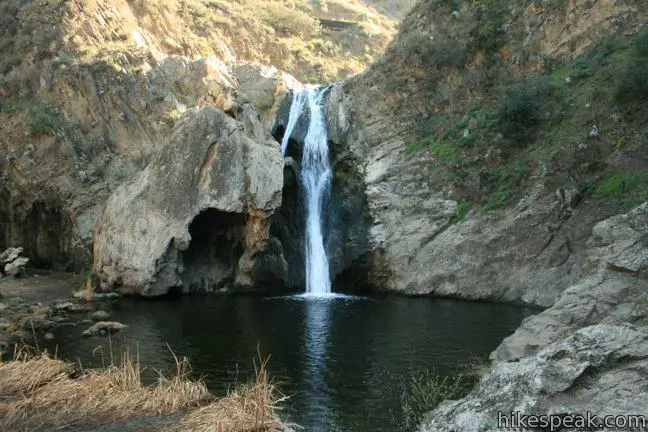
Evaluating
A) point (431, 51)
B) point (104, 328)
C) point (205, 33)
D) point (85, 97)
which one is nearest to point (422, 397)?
point (104, 328)

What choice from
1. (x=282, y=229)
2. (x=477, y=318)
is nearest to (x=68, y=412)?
(x=477, y=318)

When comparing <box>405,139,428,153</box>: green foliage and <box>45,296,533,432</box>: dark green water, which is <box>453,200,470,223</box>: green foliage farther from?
<box>405,139,428,153</box>: green foliage

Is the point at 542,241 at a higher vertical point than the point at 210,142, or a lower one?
lower

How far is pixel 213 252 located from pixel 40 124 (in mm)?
15245

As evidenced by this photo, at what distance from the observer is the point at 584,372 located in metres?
7.82

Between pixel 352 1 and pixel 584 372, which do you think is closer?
pixel 584 372

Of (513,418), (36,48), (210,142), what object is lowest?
(513,418)

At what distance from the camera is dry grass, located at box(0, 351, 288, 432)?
8.88 m

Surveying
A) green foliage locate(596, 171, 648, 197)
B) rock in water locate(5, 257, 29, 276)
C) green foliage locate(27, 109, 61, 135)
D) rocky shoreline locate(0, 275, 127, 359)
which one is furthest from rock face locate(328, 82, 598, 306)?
rock in water locate(5, 257, 29, 276)

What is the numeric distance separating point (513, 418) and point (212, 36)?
163 feet

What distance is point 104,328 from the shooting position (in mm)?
20203

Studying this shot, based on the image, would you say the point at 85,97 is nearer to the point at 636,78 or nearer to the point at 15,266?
the point at 15,266

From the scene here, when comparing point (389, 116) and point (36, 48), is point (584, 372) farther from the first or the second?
point (36, 48)

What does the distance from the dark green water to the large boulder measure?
7.91ft
